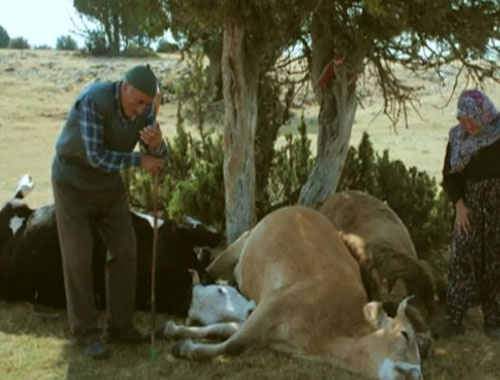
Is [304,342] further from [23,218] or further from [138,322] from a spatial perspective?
[23,218]

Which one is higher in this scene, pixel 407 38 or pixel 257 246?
pixel 407 38

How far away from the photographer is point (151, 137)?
5.70 meters

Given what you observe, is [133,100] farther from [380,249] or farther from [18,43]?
[18,43]

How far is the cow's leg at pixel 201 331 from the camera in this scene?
20.7ft

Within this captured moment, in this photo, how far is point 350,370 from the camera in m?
5.33

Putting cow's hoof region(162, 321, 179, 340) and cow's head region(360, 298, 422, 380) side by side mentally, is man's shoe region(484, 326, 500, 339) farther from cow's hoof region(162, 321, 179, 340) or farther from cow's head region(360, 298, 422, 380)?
cow's hoof region(162, 321, 179, 340)

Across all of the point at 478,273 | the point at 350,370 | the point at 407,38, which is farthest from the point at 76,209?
the point at 407,38

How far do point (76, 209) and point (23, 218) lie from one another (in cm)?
180

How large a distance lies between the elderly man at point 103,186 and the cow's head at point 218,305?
2.03 feet

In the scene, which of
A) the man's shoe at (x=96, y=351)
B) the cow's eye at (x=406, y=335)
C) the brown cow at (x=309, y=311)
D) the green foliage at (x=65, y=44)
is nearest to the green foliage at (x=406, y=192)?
the brown cow at (x=309, y=311)

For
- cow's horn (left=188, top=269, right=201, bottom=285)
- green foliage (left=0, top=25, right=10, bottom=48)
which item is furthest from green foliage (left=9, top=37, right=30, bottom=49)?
cow's horn (left=188, top=269, right=201, bottom=285)

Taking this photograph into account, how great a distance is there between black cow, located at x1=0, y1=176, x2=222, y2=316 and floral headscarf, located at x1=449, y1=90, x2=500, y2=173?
242 centimetres

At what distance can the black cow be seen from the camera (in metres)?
6.82

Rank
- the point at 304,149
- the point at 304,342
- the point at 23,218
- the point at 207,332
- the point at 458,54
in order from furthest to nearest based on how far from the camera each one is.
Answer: the point at 304,149
the point at 458,54
the point at 23,218
the point at 207,332
the point at 304,342
